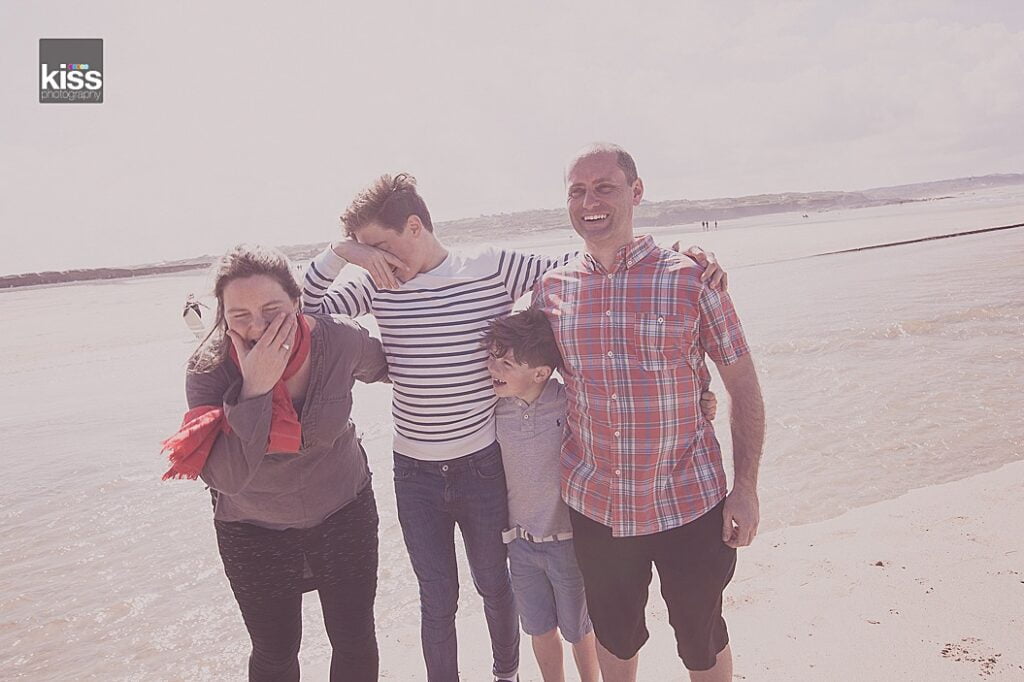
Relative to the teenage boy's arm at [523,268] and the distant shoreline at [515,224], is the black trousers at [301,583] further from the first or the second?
the distant shoreline at [515,224]

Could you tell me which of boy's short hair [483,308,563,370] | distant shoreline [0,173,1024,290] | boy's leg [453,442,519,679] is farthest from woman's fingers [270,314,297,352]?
distant shoreline [0,173,1024,290]

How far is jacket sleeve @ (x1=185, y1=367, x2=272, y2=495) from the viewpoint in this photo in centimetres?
213

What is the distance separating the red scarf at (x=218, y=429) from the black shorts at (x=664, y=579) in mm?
1145

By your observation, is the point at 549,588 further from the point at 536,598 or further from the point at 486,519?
the point at 486,519

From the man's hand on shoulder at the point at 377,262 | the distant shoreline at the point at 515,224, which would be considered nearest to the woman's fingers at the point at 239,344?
the man's hand on shoulder at the point at 377,262

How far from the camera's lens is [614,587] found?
101 inches

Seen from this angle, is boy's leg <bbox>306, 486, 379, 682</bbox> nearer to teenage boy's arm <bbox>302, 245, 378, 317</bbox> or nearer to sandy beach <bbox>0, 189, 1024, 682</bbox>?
teenage boy's arm <bbox>302, 245, 378, 317</bbox>

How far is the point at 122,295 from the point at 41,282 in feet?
81.8

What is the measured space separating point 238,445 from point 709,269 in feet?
5.75

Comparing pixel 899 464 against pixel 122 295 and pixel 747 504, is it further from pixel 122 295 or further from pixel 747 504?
pixel 122 295

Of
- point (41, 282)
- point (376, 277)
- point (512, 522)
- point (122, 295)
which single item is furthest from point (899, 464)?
point (41, 282)

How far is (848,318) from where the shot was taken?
10672mm

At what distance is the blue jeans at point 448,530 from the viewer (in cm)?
274

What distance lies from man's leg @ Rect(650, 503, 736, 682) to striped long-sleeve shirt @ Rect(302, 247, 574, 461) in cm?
84
